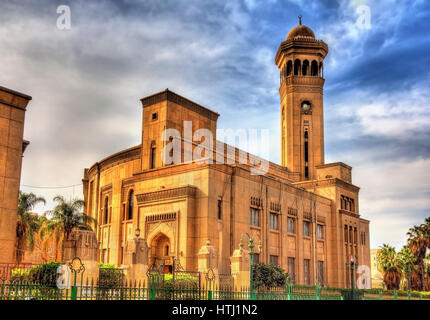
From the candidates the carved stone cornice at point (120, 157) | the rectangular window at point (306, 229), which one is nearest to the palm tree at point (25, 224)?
the carved stone cornice at point (120, 157)

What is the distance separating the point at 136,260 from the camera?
67.2 ft

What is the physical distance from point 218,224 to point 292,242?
34.6 feet

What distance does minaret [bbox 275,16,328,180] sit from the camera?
185 ft

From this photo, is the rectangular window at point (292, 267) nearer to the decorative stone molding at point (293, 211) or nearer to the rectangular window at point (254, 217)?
the decorative stone molding at point (293, 211)

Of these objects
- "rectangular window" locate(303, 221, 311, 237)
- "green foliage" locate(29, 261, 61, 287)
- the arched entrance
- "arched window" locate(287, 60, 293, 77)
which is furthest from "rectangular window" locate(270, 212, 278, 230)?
"arched window" locate(287, 60, 293, 77)

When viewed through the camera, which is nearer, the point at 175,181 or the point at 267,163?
the point at 175,181

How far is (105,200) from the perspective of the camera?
4647 cm

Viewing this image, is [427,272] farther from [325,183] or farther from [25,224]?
[25,224]

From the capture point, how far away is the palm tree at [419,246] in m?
57.2

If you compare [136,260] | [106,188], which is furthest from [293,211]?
[136,260]

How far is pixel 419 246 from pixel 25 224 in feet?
146

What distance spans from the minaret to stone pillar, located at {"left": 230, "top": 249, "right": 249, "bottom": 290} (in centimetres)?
3263
